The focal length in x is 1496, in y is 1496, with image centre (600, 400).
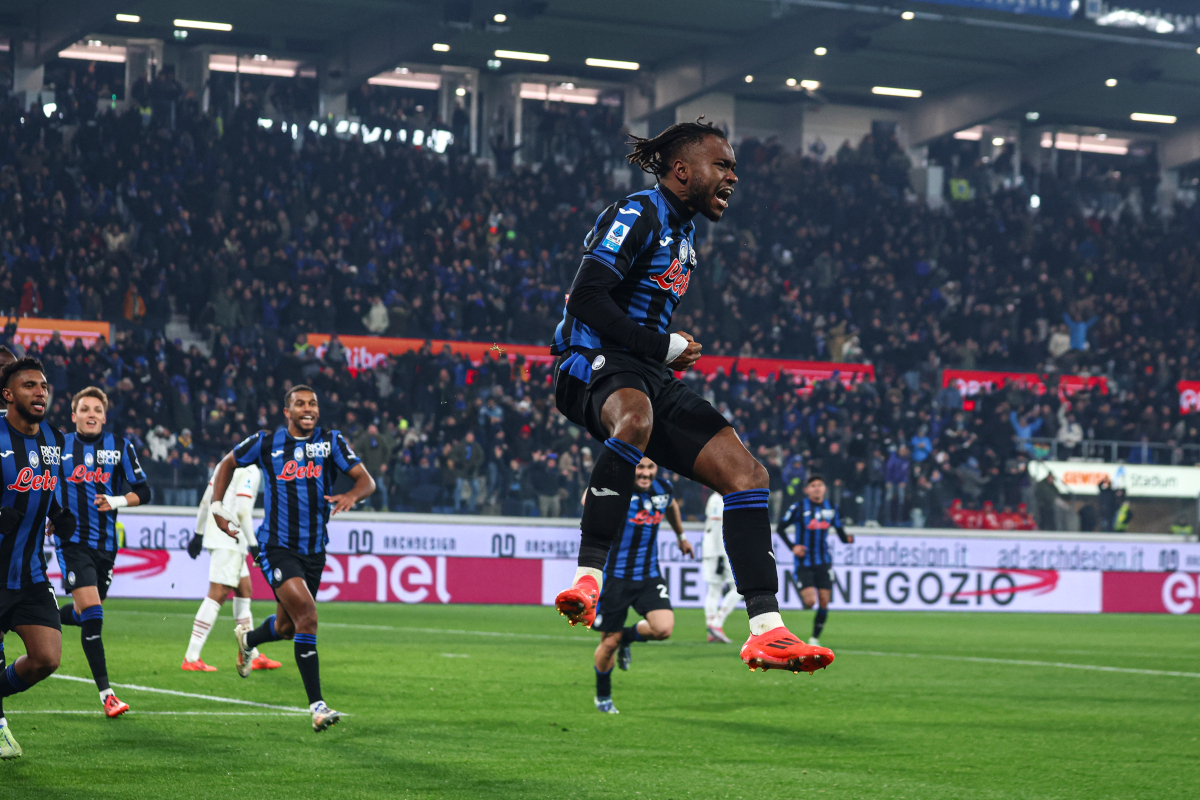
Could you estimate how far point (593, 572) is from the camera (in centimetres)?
514

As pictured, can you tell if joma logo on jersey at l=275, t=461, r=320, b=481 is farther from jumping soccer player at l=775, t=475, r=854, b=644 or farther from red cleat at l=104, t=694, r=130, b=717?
jumping soccer player at l=775, t=475, r=854, b=644

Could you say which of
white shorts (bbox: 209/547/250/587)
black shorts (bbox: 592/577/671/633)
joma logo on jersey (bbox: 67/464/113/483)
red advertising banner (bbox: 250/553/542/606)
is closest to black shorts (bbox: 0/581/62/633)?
joma logo on jersey (bbox: 67/464/113/483)

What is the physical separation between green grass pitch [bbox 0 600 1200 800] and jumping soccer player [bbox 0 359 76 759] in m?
0.59

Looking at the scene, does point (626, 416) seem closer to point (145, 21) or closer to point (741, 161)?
point (145, 21)

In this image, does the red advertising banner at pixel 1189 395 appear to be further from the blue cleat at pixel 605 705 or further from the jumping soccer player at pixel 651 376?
the jumping soccer player at pixel 651 376

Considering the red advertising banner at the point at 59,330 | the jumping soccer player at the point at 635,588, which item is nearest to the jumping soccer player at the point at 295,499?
the jumping soccer player at the point at 635,588

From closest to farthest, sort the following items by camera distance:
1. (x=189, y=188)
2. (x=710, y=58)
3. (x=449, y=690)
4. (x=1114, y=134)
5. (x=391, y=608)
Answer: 1. (x=449, y=690)
2. (x=391, y=608)
3. (x=189, y=188)
4. (x=710, y=58)
5. (x=1114, y=134)

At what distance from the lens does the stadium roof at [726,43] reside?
31922 millimetres

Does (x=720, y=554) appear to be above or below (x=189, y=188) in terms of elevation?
below

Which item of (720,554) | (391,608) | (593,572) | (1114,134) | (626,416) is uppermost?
(1114,134)

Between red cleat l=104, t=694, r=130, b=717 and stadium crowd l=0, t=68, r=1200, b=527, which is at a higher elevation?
stadium crowd l=0, t=68, r=1200, b=527

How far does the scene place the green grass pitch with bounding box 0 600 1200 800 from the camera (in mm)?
7824

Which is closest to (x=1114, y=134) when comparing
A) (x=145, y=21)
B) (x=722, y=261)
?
(x=722, y=261)

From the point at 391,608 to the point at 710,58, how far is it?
60.0ft
